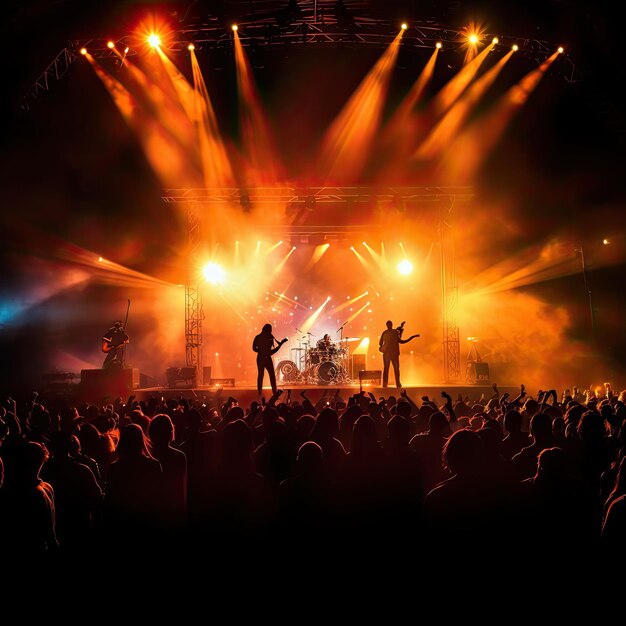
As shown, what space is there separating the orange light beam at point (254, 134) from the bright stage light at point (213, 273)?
3954mm

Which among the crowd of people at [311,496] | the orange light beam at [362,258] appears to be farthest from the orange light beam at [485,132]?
the crowd of people at [311,496]

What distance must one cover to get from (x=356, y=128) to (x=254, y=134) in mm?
3489

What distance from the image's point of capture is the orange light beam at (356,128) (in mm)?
16219

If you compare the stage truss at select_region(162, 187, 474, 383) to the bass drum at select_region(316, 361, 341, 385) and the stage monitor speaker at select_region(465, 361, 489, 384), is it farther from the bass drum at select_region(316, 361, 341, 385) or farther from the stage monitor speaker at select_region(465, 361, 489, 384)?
the bass drum at select_region(316, 361, 341, 385)

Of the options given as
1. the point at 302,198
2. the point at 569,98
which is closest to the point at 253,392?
the point at 302,198

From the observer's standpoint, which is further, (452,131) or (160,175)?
(160,175)

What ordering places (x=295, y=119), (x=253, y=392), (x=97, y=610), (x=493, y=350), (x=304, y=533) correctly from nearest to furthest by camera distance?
(x=304, y=533) → (x=97, y=610) → (x=253, y=392) → (x=295, y=119) → (x=493, y=350)

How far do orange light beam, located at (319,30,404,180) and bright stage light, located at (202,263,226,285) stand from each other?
239 inches

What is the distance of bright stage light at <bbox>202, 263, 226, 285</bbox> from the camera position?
20.6 m

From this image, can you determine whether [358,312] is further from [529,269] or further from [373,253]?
[529,269]

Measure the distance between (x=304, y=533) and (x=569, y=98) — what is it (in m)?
15.9

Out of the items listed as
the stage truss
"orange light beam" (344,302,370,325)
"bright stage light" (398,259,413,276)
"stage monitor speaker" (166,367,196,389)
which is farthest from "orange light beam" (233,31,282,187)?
"orange light beam" (344,302,370,325)

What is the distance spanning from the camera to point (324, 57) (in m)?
15.1

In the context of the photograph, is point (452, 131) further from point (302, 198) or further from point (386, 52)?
point (302, 198)
